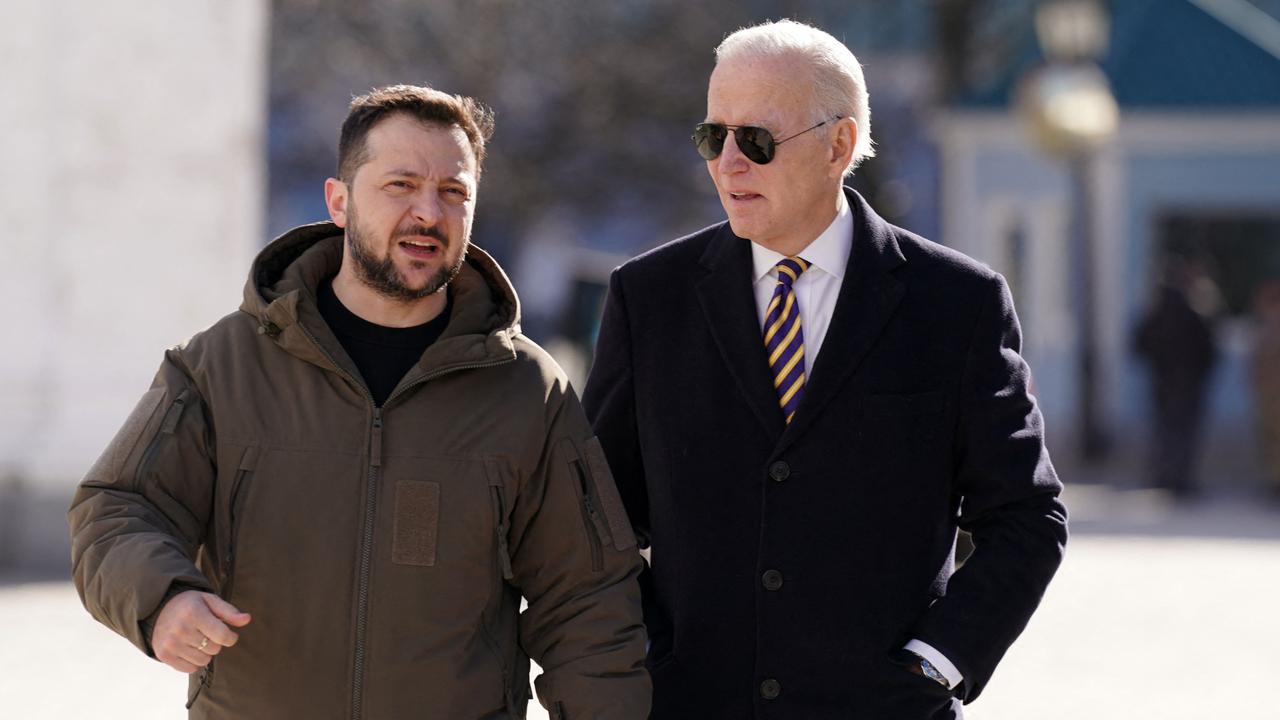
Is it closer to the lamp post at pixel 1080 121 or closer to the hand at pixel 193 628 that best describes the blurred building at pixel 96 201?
the hand at pixel 193 628

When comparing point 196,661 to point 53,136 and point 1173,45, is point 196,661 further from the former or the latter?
point 1173,45

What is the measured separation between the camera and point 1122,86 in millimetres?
25516

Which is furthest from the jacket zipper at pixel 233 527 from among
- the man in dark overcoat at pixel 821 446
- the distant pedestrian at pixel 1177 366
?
the distant pedestrian at pixel 1177 366

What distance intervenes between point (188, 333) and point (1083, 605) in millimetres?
5240

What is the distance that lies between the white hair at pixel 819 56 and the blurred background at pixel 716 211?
4570 millimetres

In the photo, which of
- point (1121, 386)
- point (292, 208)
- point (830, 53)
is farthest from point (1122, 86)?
point (830, 53)

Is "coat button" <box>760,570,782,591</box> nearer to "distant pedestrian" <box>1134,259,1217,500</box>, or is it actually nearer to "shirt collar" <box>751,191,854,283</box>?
"shirt collar" <box>751,191,854,283</box>

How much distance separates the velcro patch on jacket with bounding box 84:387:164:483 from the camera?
3658 millimetres

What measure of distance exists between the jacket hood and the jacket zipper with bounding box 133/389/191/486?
216 mm

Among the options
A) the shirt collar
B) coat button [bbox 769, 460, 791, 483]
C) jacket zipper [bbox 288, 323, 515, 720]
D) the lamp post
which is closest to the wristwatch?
coat button [bbox 769, 460, 791, 483]

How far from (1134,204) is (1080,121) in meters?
4.85

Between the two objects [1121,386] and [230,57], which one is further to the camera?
[1121,386]

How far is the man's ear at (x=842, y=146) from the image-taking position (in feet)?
13.3

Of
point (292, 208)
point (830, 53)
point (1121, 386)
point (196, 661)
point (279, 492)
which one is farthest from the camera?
point (292, 208)
